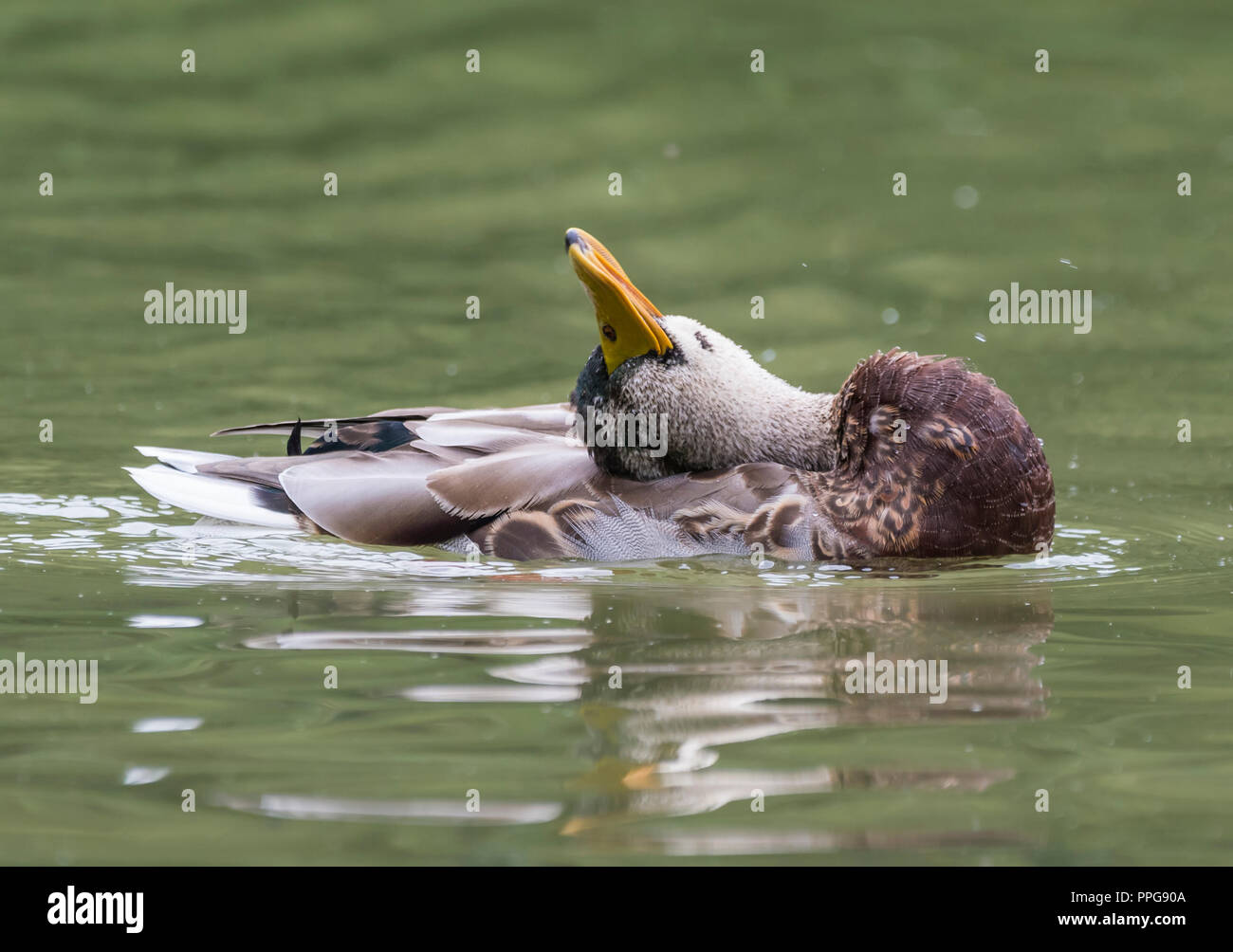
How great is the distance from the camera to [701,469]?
27.6 feet

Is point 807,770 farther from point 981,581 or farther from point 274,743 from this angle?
point 981,581

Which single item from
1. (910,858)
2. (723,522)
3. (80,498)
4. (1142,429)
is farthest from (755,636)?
(1142,429)

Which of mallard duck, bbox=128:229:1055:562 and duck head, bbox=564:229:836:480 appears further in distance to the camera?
duck head, bbox=564:229:836:480

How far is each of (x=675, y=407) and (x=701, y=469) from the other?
0.34 m

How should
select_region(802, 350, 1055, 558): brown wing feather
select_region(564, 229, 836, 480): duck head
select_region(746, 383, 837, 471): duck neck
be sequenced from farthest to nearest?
select_region(746, 383, 837, 471): duck neck → select_region(564, 229, 836, 480): duck head → select_region(802, 350, 1055, 558): brown wing feather

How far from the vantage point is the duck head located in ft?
27.1

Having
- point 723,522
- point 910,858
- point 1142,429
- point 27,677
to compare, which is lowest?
point 910,858

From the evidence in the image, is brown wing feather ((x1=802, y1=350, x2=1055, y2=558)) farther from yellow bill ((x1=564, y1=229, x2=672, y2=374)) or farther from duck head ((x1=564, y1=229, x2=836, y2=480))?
yellow bill ((x1=564, y1=229, x2=672, y2=374))

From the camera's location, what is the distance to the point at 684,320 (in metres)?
8.54

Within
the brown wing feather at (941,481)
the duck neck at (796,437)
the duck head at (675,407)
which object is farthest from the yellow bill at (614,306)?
the brown wing feather at (941,481)

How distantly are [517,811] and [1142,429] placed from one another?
23.9 feet

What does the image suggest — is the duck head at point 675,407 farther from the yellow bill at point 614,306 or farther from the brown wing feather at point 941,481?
the brown wing feather at point 941,481

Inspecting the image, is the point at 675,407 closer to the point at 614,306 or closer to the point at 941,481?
the point at 614,306

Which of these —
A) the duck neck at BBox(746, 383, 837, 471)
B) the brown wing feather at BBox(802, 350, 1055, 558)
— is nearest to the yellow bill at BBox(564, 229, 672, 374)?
the duck neck at BBox(746, 383, 837, 471)
